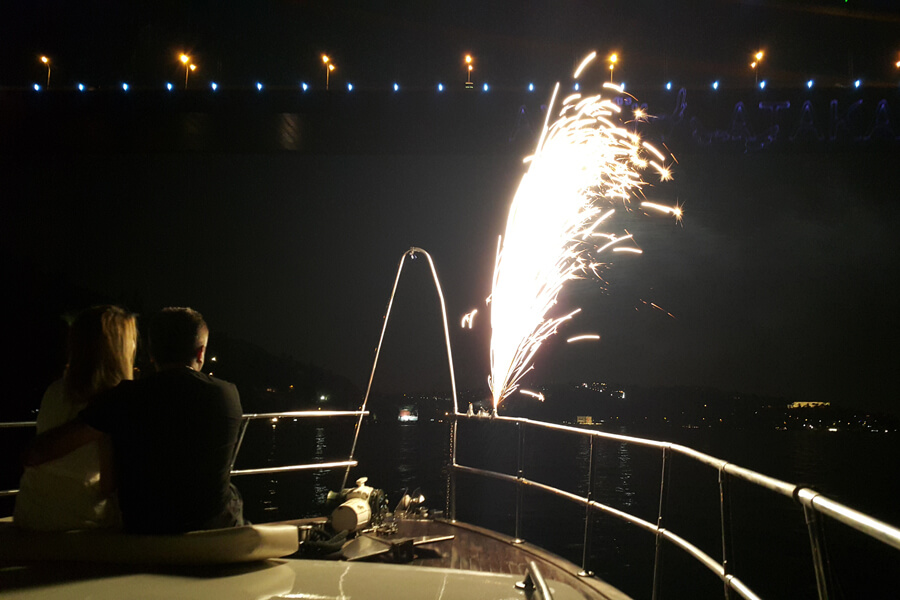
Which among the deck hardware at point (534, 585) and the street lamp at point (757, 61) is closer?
the deck hardware at point (534, 585)

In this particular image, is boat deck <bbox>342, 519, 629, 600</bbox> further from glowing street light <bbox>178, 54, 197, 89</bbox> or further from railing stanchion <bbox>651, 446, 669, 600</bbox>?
glowing street light <bbox>178, 54, 197, 89</bbox>

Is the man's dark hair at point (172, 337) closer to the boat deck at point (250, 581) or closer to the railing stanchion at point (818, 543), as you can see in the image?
the boat deck at point (250, 581)

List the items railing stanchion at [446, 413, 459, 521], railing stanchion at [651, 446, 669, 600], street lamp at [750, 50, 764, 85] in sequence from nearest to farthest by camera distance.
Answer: railing stanchion at [651, 446, 669, 600]
railing stanchion at [446, 413, 459, 521]
street lamp at [750, 50, 764, 85]

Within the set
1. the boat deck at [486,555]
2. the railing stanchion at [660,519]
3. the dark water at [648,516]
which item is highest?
the railing stanchion at [660,519]

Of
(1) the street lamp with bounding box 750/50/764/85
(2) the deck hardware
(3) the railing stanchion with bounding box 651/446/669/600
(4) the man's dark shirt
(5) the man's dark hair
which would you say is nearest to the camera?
(2) the deck hardware

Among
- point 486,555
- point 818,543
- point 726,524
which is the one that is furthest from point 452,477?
point 818,543

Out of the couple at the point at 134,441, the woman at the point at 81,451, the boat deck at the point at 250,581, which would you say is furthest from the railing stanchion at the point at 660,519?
the woman at the point at 81,451

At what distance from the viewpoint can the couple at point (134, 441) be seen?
1.78 meters

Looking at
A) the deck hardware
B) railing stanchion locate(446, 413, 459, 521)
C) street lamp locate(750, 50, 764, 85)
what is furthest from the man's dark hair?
street lamp locate(750, 50, 764, 85)

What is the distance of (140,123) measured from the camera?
14.1 metres

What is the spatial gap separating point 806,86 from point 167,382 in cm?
1458

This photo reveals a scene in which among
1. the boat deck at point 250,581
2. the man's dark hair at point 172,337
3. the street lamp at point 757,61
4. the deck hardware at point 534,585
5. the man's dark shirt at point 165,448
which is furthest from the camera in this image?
the street lamp at point 757,61

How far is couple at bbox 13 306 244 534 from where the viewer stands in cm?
178

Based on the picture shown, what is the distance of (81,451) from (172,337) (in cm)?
46
